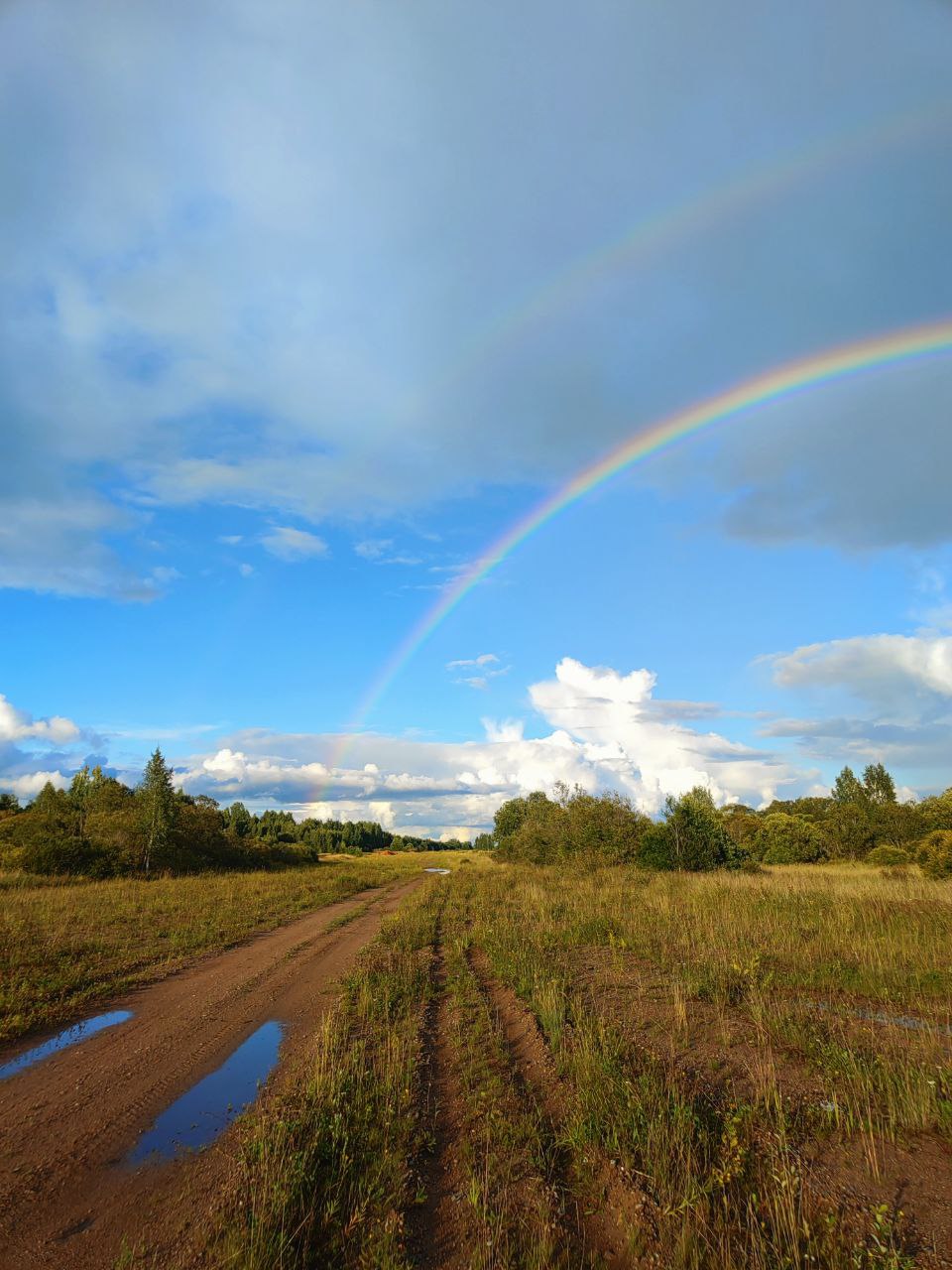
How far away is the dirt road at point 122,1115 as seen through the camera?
4.49 metres

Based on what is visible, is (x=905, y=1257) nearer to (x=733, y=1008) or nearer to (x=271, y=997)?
(x=733, y=1008)

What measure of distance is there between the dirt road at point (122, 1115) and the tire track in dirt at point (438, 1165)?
173 cm

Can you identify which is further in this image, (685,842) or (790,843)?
(790,843)

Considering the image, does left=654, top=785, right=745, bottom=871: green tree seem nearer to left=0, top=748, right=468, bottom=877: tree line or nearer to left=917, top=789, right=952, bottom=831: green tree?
left=917, top=789, right=952, bottom=831: green tree

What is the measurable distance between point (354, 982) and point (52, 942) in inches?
314

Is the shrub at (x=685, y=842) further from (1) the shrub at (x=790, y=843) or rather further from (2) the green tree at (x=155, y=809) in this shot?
(2) the green tree at (x=155, y=809)

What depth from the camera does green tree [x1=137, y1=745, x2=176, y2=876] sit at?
39.2m

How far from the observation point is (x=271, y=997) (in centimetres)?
1125

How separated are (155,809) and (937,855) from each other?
4850 cm

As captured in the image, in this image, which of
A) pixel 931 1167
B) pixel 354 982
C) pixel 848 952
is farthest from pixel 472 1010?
pixel 848 952

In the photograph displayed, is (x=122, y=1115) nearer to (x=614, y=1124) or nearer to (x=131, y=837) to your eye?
(x=614, y=1124)

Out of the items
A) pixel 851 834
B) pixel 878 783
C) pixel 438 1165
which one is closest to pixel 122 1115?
pixel 438 1165

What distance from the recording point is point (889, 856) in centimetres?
4881

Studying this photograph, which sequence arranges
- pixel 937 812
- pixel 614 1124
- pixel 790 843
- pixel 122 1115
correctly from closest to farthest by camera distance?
1. pixel 614 1124
2. pixel 122 1115
3. pixel 937 812
4. pixel 790 843
